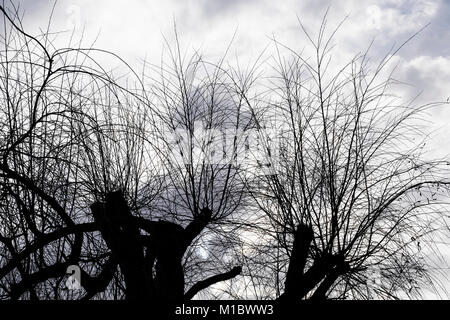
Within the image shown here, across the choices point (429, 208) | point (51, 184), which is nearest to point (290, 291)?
point (429, 208)

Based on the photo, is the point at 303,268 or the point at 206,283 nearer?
the point at 303,268

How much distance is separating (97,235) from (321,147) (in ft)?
6.88

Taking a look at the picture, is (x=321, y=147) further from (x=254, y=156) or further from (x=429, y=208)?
(x=429, y=208)

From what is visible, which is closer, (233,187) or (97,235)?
(97,235)

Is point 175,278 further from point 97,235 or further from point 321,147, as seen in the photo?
point 321,147

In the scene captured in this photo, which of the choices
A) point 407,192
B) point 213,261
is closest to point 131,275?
point 213,261

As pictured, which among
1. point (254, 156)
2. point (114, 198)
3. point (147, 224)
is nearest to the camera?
point (114, 198)

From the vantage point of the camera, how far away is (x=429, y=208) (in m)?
4.27

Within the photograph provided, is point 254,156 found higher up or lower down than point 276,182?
higher up

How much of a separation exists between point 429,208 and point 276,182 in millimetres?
1428

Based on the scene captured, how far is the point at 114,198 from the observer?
3.42 metres

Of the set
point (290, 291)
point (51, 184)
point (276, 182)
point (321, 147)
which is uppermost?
point (321, 147)

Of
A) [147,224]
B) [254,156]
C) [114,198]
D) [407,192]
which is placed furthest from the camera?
[254,156]
